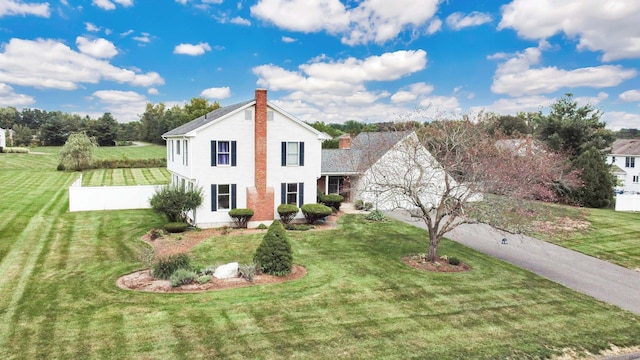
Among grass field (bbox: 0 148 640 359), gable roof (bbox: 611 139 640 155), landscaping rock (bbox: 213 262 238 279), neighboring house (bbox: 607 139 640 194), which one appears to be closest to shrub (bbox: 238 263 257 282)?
landscaping rock (bbox: 213 262 238 279)

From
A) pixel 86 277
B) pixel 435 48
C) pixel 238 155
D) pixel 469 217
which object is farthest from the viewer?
pixel 435 48

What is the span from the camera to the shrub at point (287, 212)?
23.3 meters

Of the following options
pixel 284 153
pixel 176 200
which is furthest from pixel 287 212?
pixel 176 200

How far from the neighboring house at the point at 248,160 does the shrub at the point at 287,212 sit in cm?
59

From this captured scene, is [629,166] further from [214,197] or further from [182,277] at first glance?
[182,277]

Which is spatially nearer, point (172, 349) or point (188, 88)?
point (172, 349)

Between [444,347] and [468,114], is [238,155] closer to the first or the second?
[468,114]

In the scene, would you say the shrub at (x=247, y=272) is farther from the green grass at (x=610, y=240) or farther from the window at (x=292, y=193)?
the green grass at (x=610, y=240)

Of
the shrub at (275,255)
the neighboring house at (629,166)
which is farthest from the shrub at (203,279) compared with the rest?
the neighboring house at (629,166)

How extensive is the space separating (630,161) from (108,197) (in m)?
54.0

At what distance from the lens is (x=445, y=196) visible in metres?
16.1

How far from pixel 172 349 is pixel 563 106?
41.6 meters

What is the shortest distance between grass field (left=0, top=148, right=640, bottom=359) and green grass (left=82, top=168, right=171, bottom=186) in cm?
2399

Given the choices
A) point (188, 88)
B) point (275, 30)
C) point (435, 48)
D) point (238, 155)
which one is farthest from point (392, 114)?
point (188, 88)
